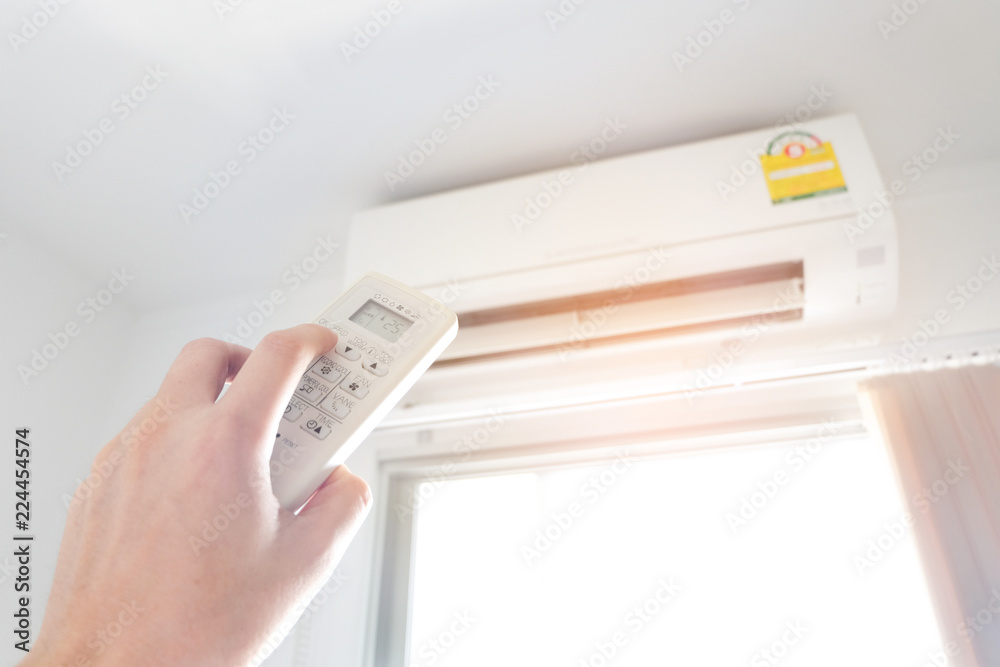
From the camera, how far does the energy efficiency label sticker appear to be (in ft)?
3.29

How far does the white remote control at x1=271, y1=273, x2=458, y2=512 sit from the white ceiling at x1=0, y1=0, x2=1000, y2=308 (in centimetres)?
64

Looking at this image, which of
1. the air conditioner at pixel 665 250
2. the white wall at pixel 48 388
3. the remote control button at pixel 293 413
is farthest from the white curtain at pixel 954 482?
the white wall at pixel 48 388

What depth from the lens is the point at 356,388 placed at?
19.2 inches

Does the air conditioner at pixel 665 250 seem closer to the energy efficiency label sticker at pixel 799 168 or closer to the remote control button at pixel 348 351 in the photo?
the energy efficiency label sticker at pixel 799 168

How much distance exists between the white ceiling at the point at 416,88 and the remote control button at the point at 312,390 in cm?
76

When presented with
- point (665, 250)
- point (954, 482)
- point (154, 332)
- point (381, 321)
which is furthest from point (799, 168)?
point (154, 332)

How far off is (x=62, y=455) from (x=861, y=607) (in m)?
1.73

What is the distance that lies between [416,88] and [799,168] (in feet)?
2.24

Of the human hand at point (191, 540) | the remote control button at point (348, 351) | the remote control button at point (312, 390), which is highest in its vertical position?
the remote control button at point (348, 351)

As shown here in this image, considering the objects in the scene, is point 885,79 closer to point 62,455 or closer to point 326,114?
point 326,114

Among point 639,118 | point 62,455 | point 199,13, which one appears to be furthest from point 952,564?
point 62,455

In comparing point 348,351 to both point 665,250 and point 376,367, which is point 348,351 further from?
point 665,250

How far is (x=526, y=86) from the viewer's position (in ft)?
3.74

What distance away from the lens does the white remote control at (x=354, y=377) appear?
432 mm
